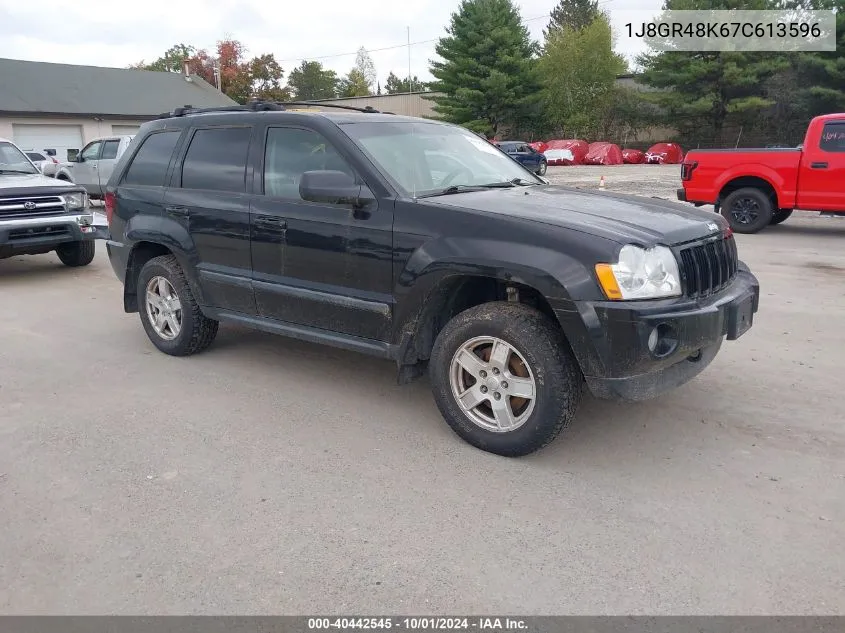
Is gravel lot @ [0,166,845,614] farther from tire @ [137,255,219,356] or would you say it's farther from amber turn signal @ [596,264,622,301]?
amber turn signal @ [596,264,622,301]

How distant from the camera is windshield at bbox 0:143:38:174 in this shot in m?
9.95

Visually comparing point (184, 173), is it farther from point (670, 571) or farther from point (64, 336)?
point (670, 571)

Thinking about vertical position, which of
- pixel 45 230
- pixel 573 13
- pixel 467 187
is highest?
pixel 573 13

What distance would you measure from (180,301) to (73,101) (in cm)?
3544

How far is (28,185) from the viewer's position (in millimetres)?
9203

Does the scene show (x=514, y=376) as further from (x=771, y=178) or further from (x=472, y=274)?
(x=771, y=178)

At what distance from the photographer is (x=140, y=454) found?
412 cm

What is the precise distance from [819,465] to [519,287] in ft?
5.98

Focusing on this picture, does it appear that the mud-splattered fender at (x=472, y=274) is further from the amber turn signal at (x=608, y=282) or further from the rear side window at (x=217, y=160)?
the rear side window at (x=217, y=160)

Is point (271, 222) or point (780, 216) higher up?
point (271, 222)

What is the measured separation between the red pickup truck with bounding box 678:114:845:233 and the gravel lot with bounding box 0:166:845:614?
697 centimetres

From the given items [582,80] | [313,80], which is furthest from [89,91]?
[313,80]
